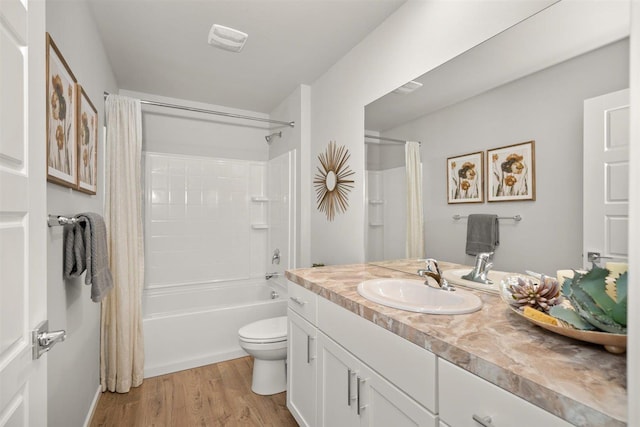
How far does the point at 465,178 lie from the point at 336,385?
3.52ft

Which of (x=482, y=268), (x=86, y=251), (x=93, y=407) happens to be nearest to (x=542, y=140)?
(x=482, y=268)

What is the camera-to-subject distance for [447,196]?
59.1 inches

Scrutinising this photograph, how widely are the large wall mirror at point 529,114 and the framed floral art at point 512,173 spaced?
0.08 ft

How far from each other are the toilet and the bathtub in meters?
0.52

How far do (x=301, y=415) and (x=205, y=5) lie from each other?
Result: 2.32 m

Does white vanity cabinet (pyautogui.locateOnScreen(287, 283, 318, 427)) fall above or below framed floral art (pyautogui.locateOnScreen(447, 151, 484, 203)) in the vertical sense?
below

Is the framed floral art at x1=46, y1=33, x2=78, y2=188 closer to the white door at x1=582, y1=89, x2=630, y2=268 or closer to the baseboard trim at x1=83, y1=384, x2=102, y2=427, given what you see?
the baseboard trim at x1=83, y1=384, x2=102, y2=427

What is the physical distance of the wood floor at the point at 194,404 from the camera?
1863 millimetres

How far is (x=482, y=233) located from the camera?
1339mm

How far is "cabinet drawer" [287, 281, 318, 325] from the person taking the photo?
4.97ft

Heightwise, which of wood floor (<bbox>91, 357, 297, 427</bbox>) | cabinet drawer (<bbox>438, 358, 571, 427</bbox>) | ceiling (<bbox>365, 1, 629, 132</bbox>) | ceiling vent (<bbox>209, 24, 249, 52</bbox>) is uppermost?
ceiling vent (<bbox>209, 24, 249, 52</bbox>)

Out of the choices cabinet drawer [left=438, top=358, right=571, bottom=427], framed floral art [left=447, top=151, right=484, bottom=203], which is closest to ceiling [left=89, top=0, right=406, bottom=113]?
framed floral art [left=447, top=151, right=484, bottom=203]

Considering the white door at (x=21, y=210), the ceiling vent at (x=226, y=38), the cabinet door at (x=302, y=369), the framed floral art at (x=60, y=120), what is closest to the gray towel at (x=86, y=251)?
the framed floral art at (x=60, y=120)

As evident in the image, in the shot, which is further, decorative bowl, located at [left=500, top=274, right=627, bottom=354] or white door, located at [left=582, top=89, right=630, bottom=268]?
white door, located at [left=582, top=89, right=630, bottom=268]
